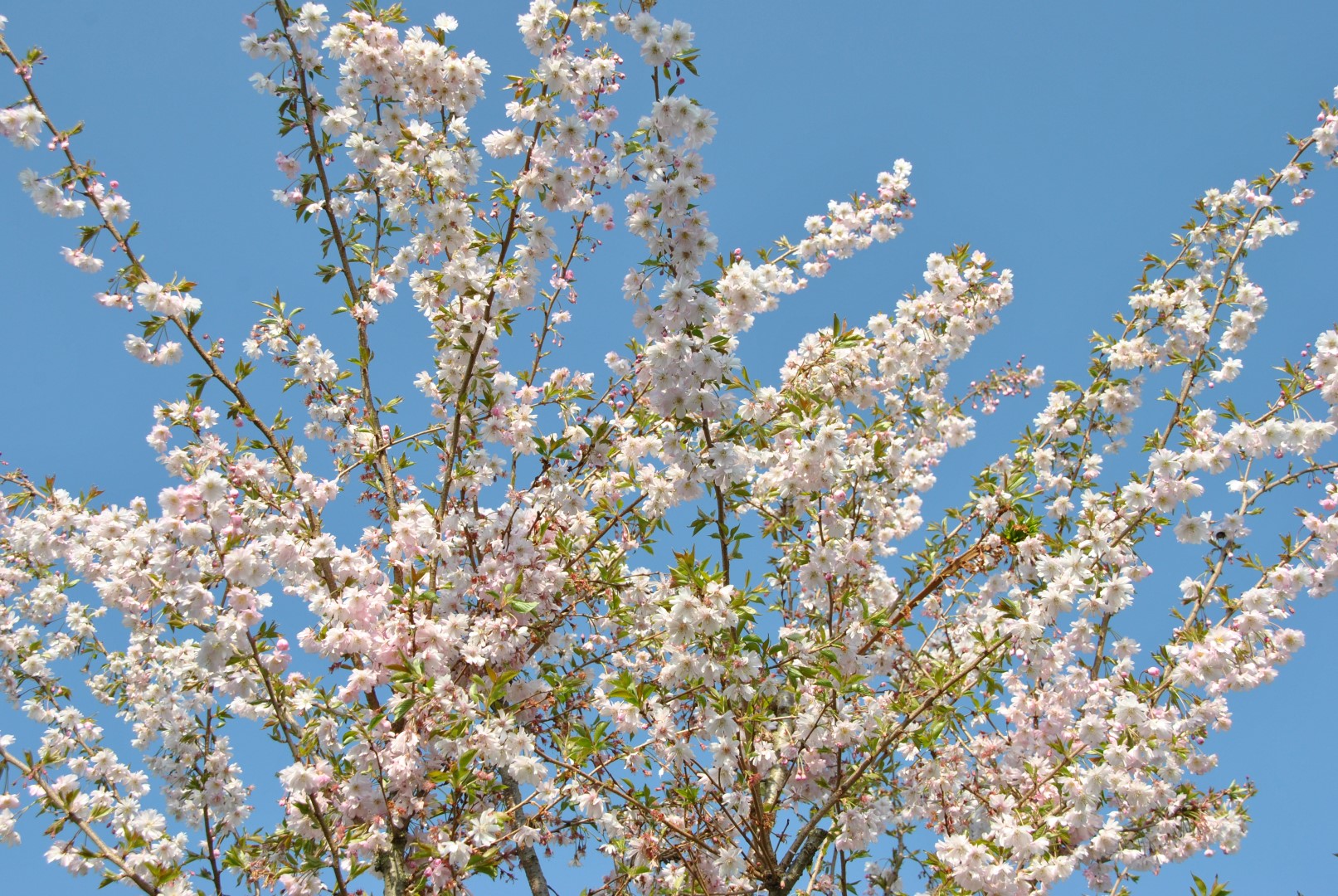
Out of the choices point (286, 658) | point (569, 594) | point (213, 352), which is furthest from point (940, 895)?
point (213, 352)

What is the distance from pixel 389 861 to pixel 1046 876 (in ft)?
11.3

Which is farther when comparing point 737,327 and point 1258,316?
point 1258,316

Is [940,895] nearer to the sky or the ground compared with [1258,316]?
nearer to the ground

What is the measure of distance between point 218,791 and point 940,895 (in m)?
4.64

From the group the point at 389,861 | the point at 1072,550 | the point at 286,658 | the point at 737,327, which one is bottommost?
the point at 389,861

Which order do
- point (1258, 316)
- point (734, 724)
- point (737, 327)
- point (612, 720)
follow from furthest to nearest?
point (1258, 316) → point (612, 720) → point (737, 327) → point (734, 724)

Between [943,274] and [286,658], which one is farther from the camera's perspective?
[943,274]

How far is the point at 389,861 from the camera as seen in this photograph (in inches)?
177

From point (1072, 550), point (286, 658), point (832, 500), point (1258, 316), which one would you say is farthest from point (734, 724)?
point (1258, 316)

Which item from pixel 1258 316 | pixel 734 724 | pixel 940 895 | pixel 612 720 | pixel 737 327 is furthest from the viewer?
pixel 1258 316

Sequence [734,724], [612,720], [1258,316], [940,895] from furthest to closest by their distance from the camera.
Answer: [1258,316]
[612,720]
[940,895]
[734,724]

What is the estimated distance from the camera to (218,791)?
225 inches

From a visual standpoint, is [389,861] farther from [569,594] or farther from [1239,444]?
[1239,444]

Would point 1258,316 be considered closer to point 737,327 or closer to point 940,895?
point 737,327
